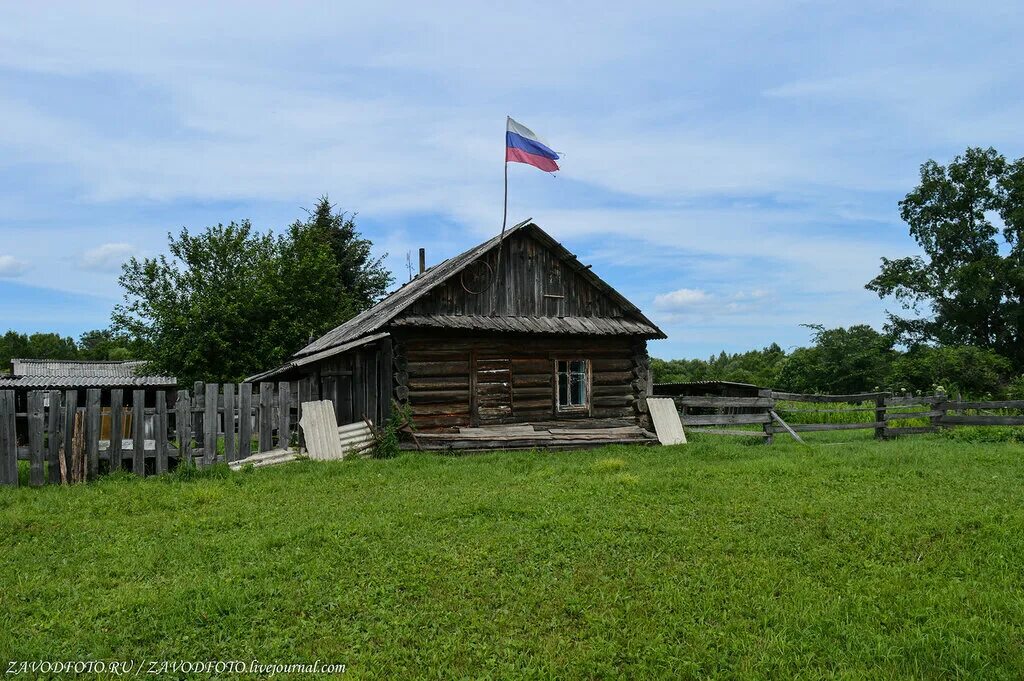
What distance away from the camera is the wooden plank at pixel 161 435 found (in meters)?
12.7

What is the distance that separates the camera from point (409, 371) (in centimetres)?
1759

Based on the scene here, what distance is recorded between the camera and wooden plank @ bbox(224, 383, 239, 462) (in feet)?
44.0

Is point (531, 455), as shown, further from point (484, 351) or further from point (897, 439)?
point (897, 439)

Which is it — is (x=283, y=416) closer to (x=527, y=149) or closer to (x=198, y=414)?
(x=198, y=414)

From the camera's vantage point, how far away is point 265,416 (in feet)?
46.3

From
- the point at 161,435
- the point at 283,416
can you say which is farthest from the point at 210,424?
the point at 283,416

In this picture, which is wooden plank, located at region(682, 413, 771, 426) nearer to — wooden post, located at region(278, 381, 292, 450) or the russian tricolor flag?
the russian tricolor flag

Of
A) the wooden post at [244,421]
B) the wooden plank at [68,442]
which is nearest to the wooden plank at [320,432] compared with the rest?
the wooden post at [244,421]

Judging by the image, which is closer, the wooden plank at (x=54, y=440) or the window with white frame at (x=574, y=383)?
the wooden plank at (x=54, y=440)

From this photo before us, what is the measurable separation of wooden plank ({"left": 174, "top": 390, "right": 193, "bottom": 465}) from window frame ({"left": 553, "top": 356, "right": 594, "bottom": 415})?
9.30 meters

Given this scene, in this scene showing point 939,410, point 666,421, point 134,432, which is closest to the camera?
point 134,432

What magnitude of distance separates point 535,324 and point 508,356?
1.06 m

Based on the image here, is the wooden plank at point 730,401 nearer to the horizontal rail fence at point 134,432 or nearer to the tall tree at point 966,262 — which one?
the horizontal rail fence at point 134,432

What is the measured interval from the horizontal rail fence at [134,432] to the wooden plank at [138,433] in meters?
0.01
